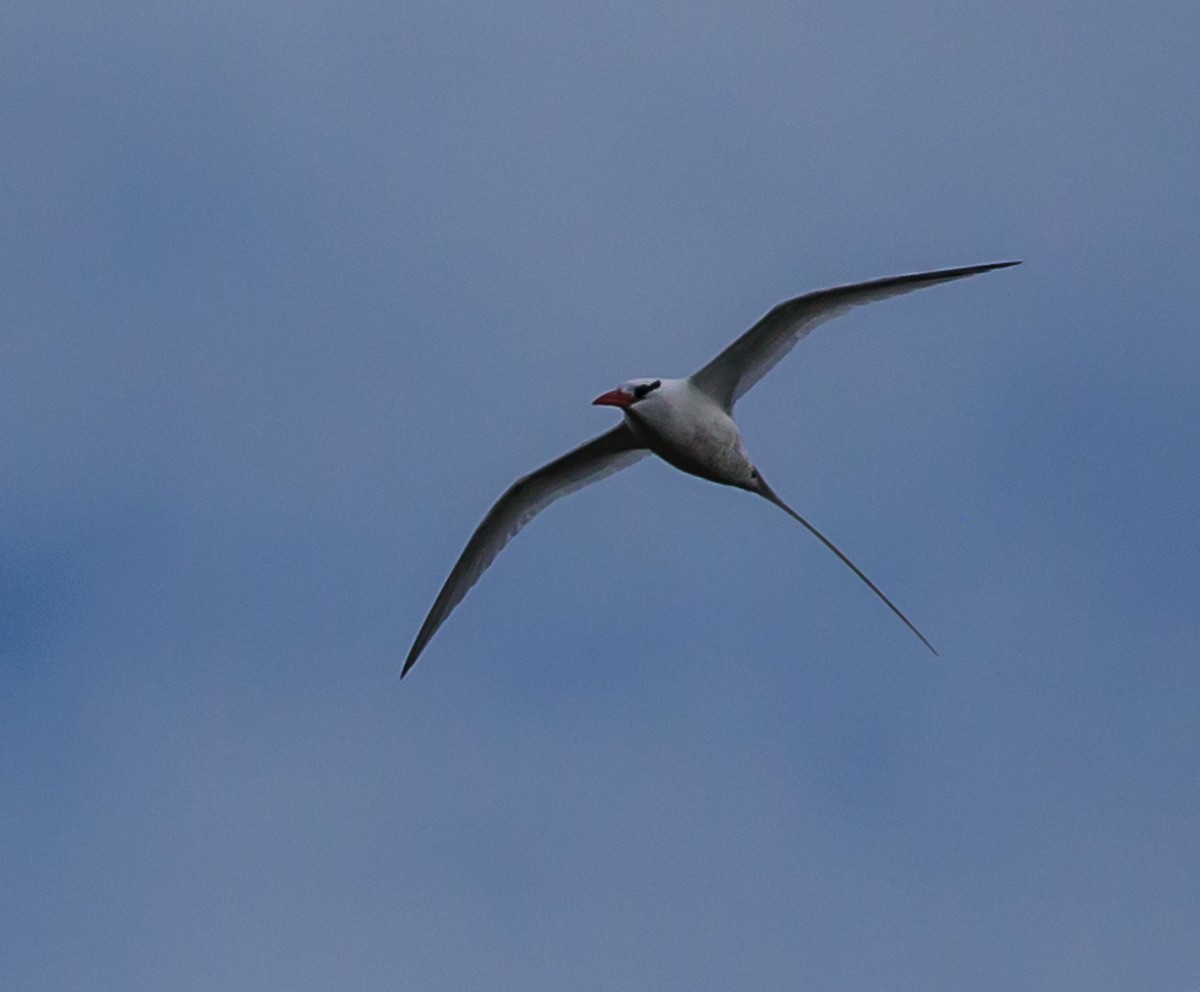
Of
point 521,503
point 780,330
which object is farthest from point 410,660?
point 780,330

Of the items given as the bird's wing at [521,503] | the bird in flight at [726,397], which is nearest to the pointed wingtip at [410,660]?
the bird's wing at [521,503]

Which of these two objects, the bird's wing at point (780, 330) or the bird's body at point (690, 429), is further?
the bird's body at point (690, 429)

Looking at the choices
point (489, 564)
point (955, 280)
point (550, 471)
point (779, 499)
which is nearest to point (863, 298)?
point (955, 280)

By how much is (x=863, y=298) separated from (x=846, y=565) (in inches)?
117

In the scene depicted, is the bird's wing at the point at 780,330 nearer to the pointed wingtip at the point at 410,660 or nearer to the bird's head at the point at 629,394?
the bird's head at the point at 629,394

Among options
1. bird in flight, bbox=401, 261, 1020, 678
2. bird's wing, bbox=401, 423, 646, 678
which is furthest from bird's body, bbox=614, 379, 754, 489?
bird's wing, bbox=401, 423, 646, 678

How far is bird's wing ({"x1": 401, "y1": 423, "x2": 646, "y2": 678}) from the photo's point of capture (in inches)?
874

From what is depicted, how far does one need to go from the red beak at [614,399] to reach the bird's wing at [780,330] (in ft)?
2.77

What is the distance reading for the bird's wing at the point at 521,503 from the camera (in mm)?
22203

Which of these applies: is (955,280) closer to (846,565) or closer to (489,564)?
(846,565)

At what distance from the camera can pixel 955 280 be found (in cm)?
1867

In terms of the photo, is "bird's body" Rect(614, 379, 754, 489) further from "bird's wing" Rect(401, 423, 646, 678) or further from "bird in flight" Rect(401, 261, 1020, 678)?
"bird's wing" Rect(401, 423, 646, 678)

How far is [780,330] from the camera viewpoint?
19.9m

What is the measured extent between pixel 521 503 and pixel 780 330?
15.1 feet
